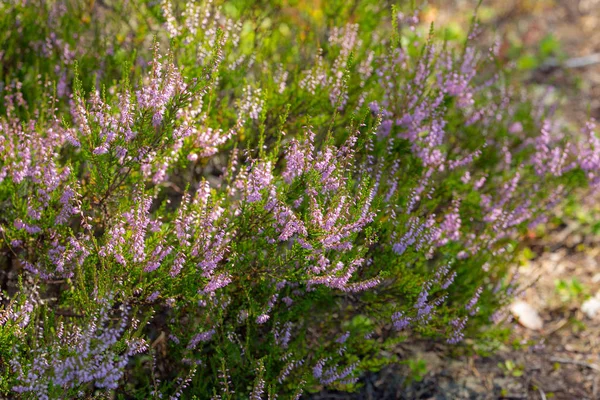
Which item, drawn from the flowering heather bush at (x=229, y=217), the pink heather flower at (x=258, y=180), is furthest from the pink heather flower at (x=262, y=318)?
the pink heather flower at (x=258, y=180)

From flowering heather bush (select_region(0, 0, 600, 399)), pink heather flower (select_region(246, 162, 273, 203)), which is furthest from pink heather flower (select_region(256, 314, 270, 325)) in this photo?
pink heather flower (select_region(246, 162, 273, 203))

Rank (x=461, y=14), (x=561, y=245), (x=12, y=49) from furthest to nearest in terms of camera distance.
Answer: (x=461, y=14), (x=561, y=245), (x=12, y=49)

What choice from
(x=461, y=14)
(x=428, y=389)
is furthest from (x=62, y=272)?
(x=461, y=14)

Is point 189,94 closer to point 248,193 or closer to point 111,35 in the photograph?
point 248,193

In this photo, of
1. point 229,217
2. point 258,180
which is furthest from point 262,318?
point 258,180

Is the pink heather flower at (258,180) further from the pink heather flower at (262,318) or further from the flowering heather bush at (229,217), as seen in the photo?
the pink heather flower at (262,318)

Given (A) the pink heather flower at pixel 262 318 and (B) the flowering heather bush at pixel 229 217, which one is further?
(A) the pink heather flower at pixel 262 318

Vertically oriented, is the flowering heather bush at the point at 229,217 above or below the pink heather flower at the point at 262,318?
above

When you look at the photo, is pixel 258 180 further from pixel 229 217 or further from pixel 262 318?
pixel 262 318
